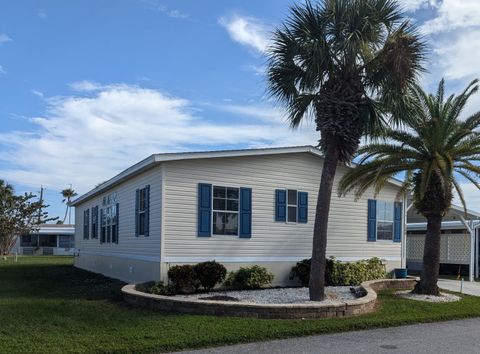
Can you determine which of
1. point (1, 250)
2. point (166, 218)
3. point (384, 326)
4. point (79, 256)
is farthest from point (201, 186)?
point (1, 250)

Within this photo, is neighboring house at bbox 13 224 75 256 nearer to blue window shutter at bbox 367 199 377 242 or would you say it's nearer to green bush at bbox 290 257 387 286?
blue window shutter at bbox 367 199 377 242

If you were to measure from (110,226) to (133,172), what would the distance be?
15.7 feet

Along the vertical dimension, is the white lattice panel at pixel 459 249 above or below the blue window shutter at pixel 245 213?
below

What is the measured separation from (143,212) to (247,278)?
3.67m

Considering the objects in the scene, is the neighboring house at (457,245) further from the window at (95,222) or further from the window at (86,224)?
the window at (86,224)

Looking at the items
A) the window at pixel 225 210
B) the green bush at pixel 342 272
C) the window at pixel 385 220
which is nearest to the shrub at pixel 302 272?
the green bush at pixel 342 272

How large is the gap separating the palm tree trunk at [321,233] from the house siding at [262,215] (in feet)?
12.0

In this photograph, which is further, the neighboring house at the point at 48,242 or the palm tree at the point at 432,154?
the neighboring house at the point at 48,242

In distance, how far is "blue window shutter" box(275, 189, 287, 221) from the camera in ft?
51.8

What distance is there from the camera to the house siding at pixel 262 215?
1405 centimetres

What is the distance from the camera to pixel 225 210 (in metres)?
14.9

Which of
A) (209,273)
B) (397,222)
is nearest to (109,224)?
(209,273)

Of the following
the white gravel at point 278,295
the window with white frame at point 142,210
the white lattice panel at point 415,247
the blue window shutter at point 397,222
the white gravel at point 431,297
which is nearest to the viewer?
the white gravel at point 278,295

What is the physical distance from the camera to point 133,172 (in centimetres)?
1567
